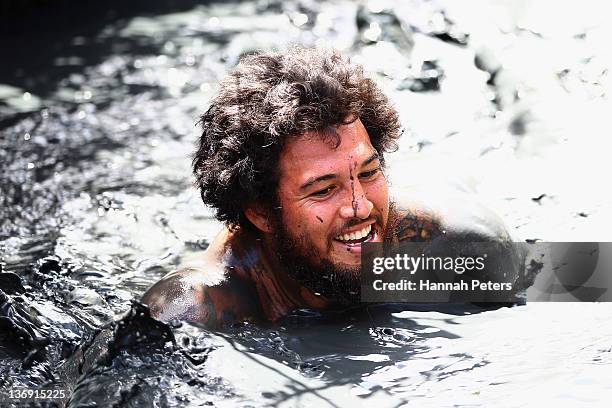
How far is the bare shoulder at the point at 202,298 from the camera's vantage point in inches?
190

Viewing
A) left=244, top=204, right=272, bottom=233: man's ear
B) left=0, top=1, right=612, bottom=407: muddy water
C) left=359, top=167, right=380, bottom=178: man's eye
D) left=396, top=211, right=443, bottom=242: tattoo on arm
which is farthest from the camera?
left=396, top=211, right=443, bottom=242: tattoo on arm

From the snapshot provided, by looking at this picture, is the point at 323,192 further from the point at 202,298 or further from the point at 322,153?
the point at 202,298

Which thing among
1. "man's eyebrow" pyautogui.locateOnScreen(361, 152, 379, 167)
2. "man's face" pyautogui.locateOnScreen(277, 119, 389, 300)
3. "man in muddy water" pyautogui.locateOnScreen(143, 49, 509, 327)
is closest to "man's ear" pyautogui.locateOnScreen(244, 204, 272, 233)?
"man in muddy water" pyautogui.locateOnScreen(143, 49, 509, 327)

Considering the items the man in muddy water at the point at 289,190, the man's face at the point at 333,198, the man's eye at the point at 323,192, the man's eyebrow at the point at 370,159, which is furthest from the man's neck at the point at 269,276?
the man's eyebrow at the point at 370,159

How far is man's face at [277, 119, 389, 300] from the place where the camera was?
15.9 ft

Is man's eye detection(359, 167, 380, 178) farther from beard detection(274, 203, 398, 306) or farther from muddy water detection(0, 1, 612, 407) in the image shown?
muddy water detection(0, 1, 612, 407)

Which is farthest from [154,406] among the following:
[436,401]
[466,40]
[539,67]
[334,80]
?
[466,40]

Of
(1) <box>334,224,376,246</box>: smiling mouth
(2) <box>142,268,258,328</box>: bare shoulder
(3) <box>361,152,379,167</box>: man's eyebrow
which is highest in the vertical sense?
(3) <box>361,152,379,167</box>: man's eyebrow

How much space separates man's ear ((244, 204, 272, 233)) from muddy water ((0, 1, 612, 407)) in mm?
456

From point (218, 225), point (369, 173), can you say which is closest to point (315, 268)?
point (369, 173)

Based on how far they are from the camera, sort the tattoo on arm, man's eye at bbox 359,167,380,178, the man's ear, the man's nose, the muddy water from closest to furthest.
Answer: the muddy water < the man's nose < man's eye at bbox 359,167,380,178 < the man's ear < the tattoo on arm

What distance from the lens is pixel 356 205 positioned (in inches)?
189

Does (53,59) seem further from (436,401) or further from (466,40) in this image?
(436,401)

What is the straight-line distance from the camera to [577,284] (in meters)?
5.54
